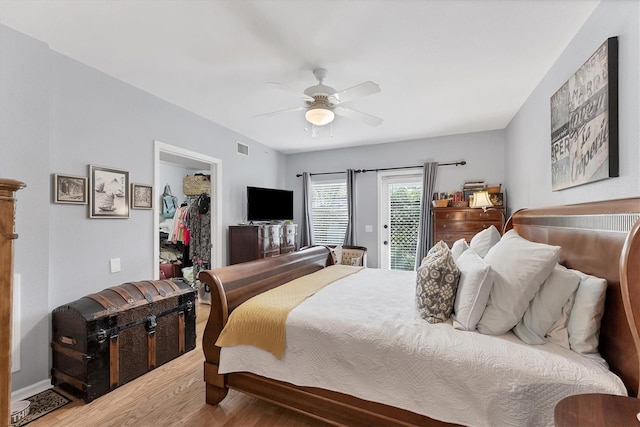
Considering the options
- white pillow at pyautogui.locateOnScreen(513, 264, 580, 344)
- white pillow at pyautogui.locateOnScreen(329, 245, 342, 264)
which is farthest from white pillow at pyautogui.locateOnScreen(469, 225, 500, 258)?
white pillow at pyautogui.locateOnScreen(329, 245, 342, 264)

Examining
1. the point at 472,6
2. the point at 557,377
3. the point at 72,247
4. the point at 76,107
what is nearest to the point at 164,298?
the point at 72,247

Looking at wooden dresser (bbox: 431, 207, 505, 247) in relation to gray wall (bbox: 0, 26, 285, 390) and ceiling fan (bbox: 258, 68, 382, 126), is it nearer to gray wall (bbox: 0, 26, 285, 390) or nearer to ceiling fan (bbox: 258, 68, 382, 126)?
ceiling fan (bbox: 258, 68, 382, 126)

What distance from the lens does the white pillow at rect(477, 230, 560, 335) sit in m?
1.45

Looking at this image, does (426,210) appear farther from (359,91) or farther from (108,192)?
(108,192)

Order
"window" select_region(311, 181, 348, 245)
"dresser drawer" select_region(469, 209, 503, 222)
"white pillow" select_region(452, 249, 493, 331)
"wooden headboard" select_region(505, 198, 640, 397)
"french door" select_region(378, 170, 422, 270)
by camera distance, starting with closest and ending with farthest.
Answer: "wooden headboard" select_region(505, 198, 640, 397) → "white pillow" select_region(452, 249, 493, 331) → "dresser drawer" select_region(469, 209, 503, 222) → "french door" select_region(378, 170, 422, 270) → "window" select_region(311, 181, 348, 245)

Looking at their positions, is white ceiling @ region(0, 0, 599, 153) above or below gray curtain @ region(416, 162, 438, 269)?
above

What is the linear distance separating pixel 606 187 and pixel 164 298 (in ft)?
11.0

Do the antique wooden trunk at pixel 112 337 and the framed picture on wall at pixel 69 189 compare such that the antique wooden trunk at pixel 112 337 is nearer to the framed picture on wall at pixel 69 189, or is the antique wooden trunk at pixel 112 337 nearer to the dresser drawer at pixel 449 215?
the framed picture on wall at pixel 69 189

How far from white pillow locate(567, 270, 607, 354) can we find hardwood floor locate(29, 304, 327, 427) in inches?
57.2

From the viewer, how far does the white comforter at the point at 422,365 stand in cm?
118

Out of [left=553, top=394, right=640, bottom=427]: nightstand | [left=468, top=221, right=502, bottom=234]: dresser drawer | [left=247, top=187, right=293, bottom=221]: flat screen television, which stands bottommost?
[left=553, top=394, right=640, bottom=427]: nightstand

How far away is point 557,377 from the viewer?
1.16 metres

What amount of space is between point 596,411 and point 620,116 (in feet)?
5.00

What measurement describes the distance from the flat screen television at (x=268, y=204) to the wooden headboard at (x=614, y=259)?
361cm
